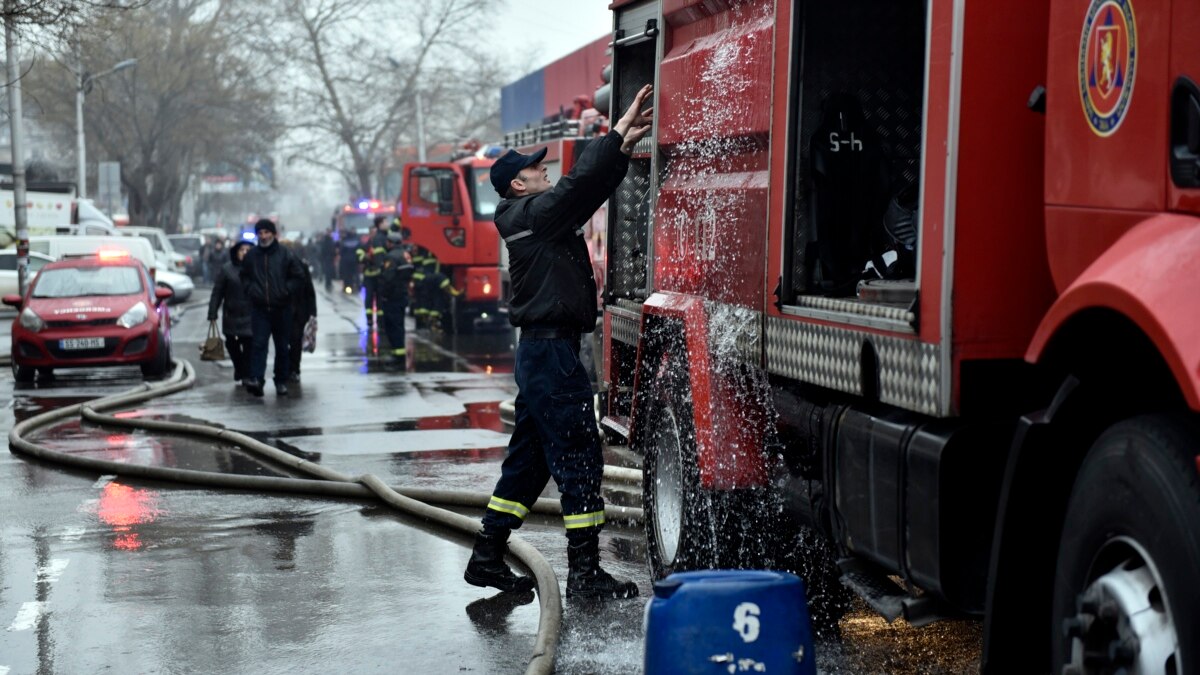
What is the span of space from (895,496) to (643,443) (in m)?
2.60

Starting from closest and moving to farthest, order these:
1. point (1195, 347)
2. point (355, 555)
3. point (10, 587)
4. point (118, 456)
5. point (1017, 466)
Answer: point (1195, 347) < point (1017, 466) < point (10, 587) < point (355, 555) < point (118, 456)

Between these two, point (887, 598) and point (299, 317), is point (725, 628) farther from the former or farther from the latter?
point (299, 317)

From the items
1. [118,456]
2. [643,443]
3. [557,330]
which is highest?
[557,330]

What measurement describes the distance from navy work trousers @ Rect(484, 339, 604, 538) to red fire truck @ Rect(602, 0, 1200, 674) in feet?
0.92

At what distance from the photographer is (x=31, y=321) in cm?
1866

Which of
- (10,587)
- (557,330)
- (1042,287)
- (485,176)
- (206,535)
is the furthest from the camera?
(485,176)

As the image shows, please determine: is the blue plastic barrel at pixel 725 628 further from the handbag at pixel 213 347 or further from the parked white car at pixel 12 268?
the parked white car at pixel 12 268

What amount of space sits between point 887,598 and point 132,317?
15.5m

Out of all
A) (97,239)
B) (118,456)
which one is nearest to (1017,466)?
(118,456)

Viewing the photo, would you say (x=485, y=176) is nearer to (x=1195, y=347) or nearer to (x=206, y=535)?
(x=206, y=535)

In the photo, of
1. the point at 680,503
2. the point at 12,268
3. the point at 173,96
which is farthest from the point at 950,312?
the point at 173,96

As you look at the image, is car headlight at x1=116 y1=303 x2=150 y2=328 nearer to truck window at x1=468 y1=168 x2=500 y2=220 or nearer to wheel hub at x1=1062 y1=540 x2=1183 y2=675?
truck window at x1=468 y1=168 x2=500 y2=220

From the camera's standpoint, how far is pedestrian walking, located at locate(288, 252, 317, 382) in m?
17.5

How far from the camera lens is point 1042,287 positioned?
410 centimetres
